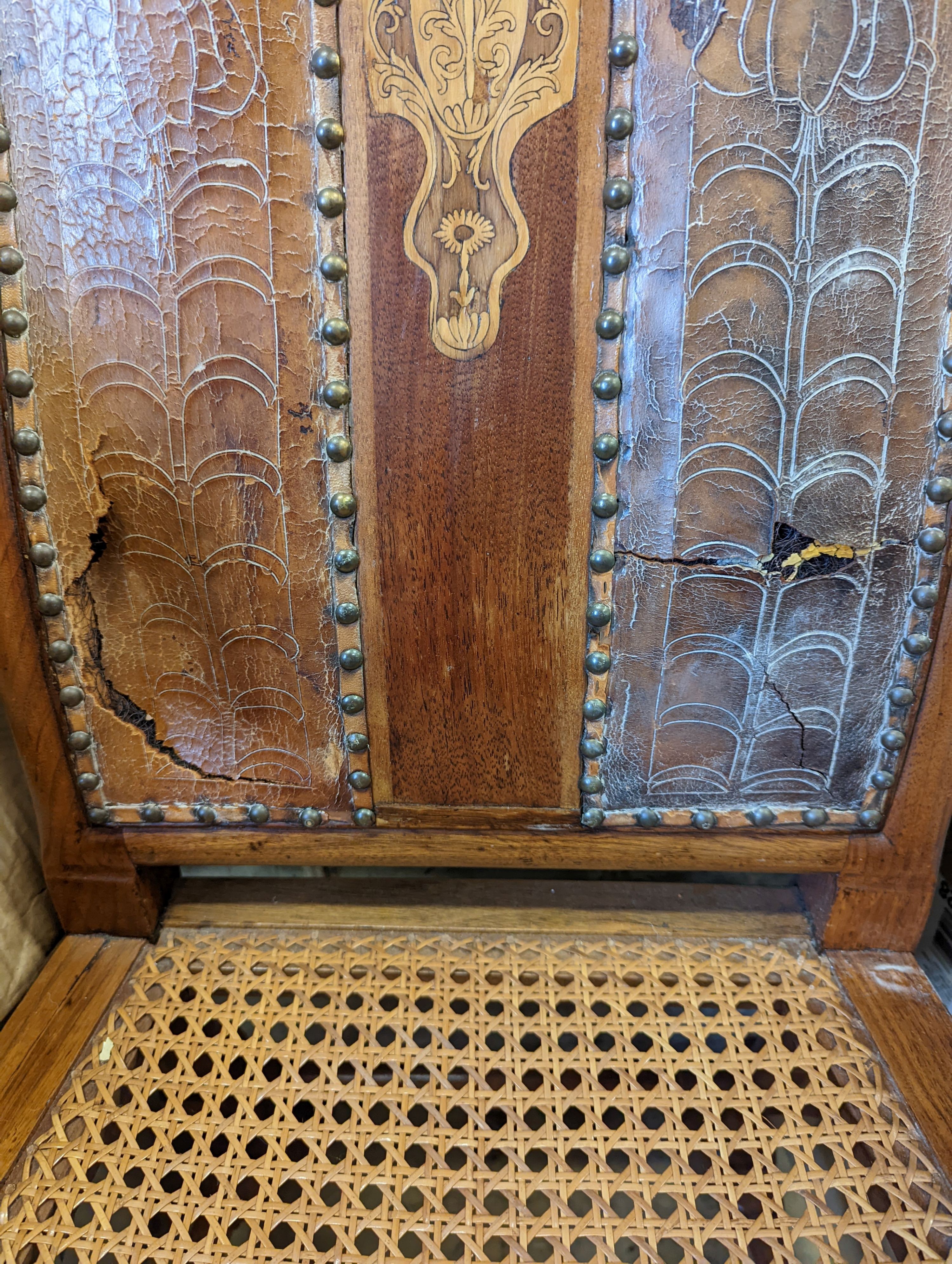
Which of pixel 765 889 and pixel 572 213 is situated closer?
pixel 572 213

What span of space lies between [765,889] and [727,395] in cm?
52

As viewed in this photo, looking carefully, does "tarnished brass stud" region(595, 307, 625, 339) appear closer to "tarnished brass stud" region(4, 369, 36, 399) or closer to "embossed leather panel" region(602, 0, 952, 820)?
"embossed leather panel" region(602, 0, 952, 820)

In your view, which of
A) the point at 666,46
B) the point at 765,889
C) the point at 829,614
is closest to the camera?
the point at 666,46

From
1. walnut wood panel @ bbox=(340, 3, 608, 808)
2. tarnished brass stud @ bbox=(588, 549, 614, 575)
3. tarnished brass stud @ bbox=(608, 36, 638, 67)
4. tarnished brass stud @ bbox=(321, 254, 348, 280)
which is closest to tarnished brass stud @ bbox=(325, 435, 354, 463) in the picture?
walnut wood panel @ bbox=(340, 3, 608, 808)

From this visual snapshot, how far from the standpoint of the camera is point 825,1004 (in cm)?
70

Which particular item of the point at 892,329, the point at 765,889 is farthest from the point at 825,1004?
the point at 892,329

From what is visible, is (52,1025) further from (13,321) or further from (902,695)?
(902,695)

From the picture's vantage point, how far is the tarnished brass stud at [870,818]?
708 millimetres

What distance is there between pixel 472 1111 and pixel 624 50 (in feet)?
2.68

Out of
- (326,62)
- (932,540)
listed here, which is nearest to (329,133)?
(326,62)

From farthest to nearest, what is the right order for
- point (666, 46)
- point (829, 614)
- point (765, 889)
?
point (765, 889)
point (829, 614)
point (666, 46)

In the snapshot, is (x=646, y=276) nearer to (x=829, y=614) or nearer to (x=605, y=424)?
(x=605, y=424)

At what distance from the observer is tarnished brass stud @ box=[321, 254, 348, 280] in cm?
58

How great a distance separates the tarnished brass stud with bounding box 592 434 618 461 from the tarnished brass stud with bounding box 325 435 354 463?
0.66ft
